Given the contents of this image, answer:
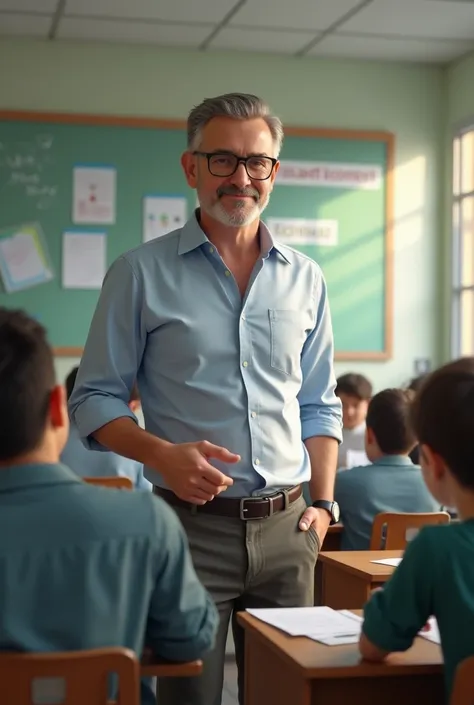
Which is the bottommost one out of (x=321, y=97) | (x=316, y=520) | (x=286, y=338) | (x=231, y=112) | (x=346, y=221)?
(x=316, y=520)

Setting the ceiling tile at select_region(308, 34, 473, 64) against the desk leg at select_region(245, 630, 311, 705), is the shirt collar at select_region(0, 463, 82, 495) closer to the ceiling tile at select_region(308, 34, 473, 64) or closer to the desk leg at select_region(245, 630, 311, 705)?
the desk leg at select_region(245, 630, 311, 705)

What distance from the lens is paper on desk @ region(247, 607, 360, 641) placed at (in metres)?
2.01

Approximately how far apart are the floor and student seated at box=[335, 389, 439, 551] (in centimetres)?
65

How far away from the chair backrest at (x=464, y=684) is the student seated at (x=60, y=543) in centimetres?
42

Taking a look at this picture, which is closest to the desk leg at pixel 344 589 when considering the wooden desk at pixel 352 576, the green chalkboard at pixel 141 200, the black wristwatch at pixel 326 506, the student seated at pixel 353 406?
the wooden desk at pixel 352 576

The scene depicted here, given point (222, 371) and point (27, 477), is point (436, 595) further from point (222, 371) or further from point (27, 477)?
point (222, 371)

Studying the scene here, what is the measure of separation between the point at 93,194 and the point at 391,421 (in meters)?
2.94

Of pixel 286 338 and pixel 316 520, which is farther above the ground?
pixel 286 338

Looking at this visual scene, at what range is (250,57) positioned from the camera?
21.5 ft

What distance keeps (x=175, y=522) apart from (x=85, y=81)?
5.03 metres

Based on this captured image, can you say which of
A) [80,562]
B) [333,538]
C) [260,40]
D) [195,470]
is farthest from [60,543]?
[260,40]

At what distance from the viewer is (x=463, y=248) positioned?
682 cm

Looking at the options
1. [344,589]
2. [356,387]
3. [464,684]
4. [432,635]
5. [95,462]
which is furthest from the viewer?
[356,387]

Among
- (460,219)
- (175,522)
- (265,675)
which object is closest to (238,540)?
(265,675)
